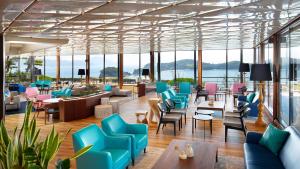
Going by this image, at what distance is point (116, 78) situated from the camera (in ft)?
64.7

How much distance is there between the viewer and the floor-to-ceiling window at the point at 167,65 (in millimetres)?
17266

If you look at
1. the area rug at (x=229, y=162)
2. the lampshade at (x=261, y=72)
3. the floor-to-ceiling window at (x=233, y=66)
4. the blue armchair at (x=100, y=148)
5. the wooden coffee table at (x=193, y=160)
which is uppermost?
the floor-to-ceiling window at (x=233, y=66)

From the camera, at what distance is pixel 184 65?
1722 centimetres

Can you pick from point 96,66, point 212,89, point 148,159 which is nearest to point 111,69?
point 96,66

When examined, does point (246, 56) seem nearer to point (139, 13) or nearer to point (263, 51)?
point (263, 51)

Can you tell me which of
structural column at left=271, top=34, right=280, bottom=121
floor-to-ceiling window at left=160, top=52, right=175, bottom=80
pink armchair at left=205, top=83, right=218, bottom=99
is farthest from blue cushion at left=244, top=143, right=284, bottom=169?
floor-to-ceiling window at left=160, top=52, right=175, bottom=80

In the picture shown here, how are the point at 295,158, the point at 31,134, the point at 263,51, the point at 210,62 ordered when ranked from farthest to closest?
the point at 210,62 < the point at 263,51 < the point at 295,158 < the point at 31,134

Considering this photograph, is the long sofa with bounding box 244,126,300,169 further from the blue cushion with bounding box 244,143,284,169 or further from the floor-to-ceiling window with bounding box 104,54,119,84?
the floor-to-ceiling window with bounding box 104,54,119,84

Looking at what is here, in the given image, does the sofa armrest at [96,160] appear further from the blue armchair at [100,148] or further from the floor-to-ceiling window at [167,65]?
the floor-to-ceiling window at [167,65]

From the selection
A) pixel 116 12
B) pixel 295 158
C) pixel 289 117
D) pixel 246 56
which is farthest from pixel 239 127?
pixel 246 56

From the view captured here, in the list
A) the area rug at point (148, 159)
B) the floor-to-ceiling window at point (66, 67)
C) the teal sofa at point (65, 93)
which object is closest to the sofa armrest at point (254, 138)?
the area rug at point (148, 159)

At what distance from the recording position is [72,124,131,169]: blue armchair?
140 inches

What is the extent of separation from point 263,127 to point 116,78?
549 inches

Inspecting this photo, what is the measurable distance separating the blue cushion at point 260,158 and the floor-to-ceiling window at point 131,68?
1500cm
